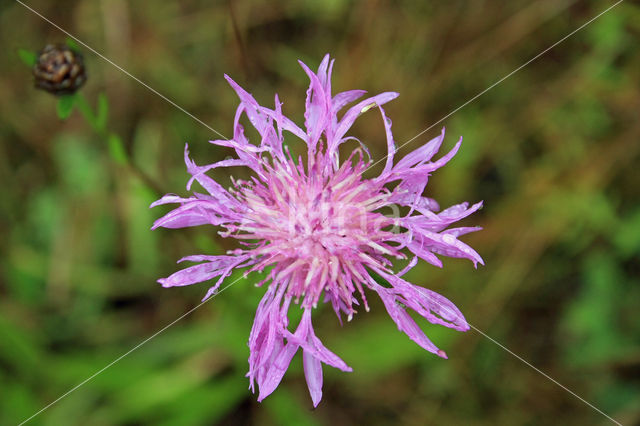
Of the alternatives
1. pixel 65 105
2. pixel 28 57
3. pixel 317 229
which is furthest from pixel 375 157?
pixel 28 57

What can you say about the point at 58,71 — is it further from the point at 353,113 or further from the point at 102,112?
the point at 353,113

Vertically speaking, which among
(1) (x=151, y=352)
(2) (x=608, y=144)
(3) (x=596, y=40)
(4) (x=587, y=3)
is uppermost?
(4) (x=587, y=3)

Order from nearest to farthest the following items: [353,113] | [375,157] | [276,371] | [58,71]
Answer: [276,371]
[353,113]
[58,71]
[375,157]

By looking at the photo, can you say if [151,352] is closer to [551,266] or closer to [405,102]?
[405,102]

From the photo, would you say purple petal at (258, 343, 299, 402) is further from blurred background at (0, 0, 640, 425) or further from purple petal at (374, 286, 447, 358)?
blurred background at (0, 0, 640, 425)

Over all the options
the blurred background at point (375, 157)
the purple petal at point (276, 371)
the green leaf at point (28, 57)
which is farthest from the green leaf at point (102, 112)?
the purple petal at point (276, 371)

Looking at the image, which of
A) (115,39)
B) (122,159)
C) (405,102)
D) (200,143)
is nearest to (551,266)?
(405,102)
